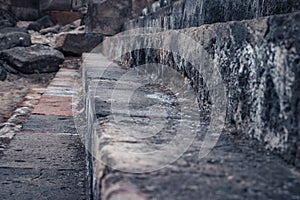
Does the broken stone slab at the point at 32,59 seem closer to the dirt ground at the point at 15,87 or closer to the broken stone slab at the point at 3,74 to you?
the dirt ground at the point at 15,87

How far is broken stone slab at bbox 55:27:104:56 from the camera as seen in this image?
841 cm

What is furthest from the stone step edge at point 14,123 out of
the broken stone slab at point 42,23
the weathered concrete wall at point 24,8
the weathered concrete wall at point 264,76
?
the weathered concrete wall at point 24,8

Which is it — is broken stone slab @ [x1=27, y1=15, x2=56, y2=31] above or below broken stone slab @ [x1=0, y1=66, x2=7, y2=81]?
above

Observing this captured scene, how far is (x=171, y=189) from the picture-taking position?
2.79ft

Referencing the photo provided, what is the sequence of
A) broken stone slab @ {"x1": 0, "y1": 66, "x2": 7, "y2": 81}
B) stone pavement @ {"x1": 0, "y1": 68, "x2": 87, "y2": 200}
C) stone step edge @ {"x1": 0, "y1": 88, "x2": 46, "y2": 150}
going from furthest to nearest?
broken stone slab @ {"x1": 0, "y1": 66, "x2": 7, "y2": 81}, stone step edge @ {"x1": 0, "y1": 88, "x2": 46, "y2": 150}, stone pavement @ {"x1": 0, "y1": 68, "x2": 87, "y2": 200}

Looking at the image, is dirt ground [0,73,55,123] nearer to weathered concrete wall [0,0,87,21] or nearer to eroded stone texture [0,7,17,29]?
eroded stone texture [0,7,17,29]

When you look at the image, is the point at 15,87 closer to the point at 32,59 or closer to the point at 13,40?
the point at 32,59

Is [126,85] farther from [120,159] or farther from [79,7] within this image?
[79,7]

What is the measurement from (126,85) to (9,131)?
115 cm

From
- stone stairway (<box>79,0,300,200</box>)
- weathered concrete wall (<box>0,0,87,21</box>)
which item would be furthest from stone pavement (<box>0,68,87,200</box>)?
weathered concrete wall (<box>0,0,87,21</box>)

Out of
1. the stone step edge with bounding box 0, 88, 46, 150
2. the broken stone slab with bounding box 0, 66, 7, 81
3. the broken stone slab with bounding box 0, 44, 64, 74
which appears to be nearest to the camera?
the stone step edge with bounding box 0, 88, 46, 150

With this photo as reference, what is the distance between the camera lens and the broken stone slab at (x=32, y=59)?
22.7 ft

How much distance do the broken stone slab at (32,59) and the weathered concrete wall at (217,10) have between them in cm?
394

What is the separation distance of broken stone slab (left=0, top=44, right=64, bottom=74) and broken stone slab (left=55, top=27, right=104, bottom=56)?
108 centimetres
